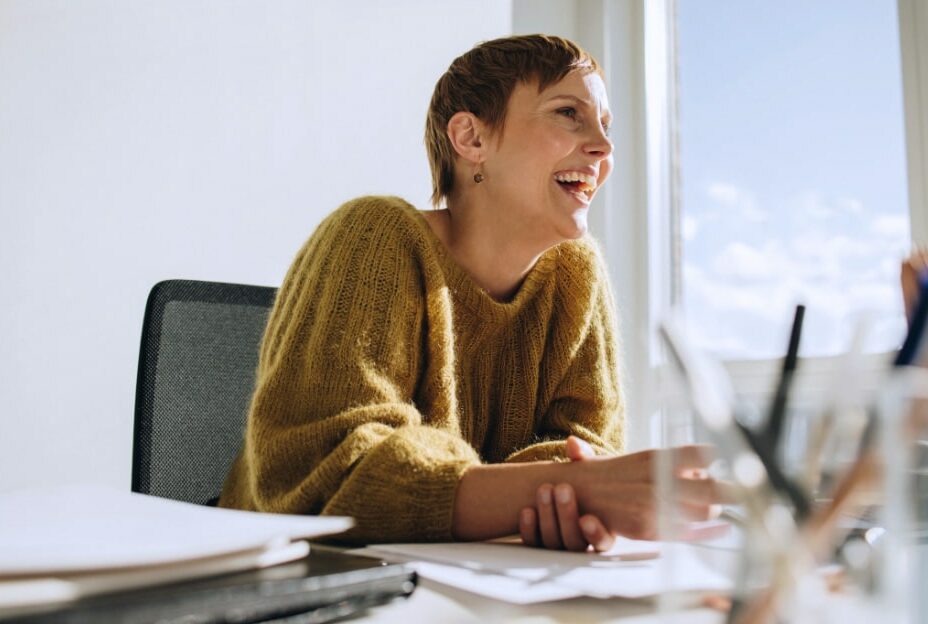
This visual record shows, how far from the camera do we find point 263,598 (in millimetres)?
357

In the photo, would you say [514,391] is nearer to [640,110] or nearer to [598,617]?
[598,617]

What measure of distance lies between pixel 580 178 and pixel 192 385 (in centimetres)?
61

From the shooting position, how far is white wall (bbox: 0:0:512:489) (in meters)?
1.63

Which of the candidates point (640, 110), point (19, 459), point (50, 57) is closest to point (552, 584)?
point (19, 459)

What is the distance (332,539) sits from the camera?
2.47 ft

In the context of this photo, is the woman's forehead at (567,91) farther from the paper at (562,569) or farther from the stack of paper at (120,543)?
the stack of paper at (120,543)

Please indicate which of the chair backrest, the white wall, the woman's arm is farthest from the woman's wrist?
the white wall

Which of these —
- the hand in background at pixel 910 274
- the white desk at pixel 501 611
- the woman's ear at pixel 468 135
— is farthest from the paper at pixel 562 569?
the woman's ear at pixel 468 135

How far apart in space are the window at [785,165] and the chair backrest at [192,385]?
111cm

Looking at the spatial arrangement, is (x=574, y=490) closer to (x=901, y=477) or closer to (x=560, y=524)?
(x=560, y=524)

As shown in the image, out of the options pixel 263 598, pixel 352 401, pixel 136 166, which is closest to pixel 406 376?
pixel 352 401

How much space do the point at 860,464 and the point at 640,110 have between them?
2.31 m

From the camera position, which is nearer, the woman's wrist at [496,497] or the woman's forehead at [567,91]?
the woman's wrist at [496,497]

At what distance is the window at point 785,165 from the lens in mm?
1914
